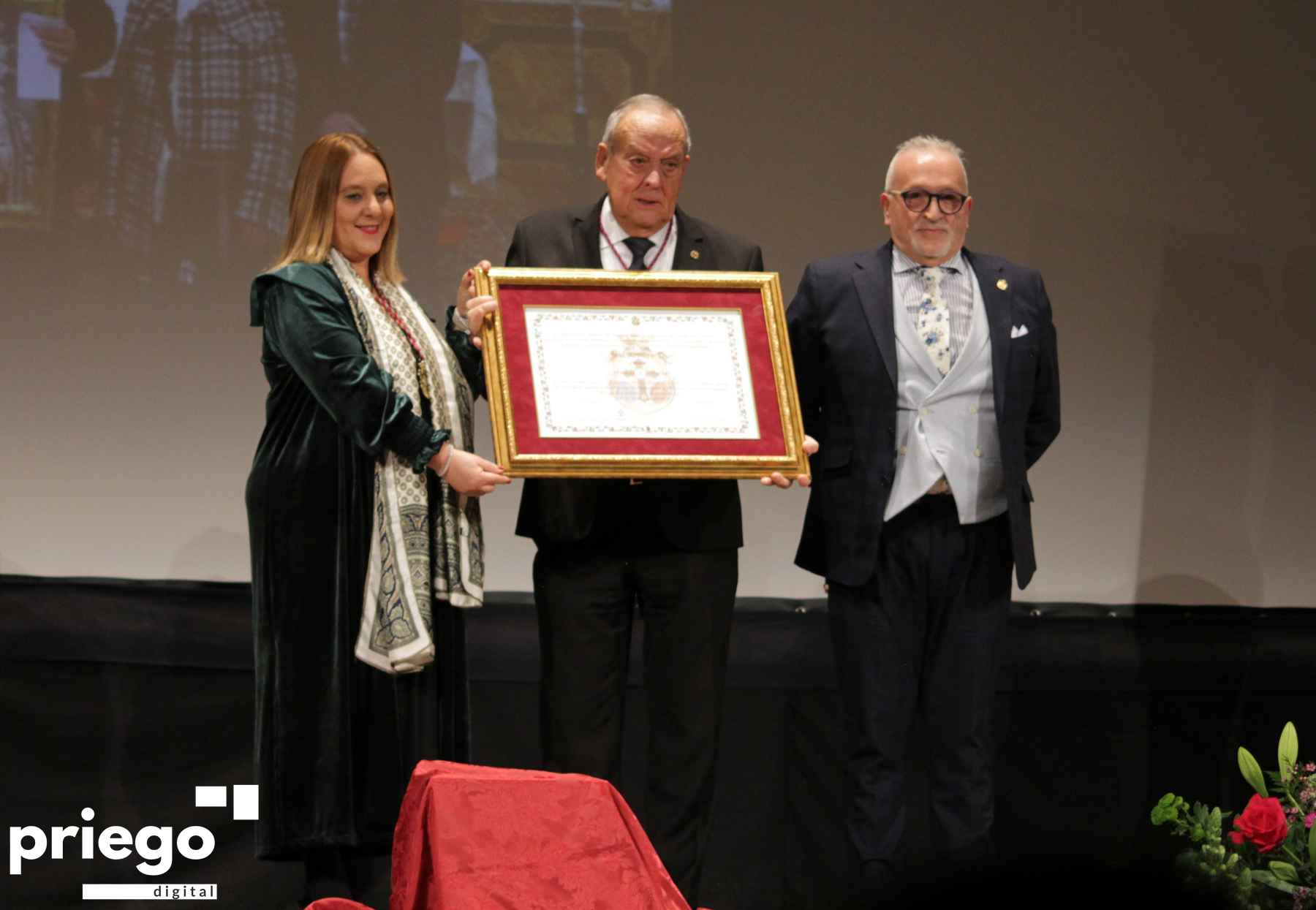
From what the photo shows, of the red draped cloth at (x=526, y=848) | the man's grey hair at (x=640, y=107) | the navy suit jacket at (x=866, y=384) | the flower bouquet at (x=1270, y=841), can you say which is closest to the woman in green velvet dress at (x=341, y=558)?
the man's grey hair at (x=640, y=107)

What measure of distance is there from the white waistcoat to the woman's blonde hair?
49.1 inches

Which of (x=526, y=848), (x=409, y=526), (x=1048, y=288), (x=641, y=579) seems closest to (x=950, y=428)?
(x=641, y=579)

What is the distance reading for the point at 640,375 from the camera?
3402 mm

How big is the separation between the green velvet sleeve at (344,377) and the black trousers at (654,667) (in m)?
0.44

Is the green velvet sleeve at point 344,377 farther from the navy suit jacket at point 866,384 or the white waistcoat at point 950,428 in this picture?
the white waistcoat at point 950,428

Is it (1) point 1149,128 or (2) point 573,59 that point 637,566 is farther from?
(1) point 1149,128

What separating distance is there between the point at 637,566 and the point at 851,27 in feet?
8.42

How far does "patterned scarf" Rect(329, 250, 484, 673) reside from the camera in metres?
3.29

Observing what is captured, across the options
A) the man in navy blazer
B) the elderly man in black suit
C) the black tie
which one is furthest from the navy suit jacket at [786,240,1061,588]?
the black tie

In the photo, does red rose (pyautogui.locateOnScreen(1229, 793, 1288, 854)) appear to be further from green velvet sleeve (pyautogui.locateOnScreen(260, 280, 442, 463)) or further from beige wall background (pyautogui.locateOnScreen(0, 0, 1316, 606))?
beige wall background (pyautogui.locateOnScreen(0, 0, 1316, 606))

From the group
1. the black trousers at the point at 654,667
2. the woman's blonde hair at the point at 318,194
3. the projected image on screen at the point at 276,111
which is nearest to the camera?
the woman's blonde hair at the point at 318,194

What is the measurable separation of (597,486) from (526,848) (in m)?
1.52

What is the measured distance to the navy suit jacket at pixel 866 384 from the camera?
11.8 feet

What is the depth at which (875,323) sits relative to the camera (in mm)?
3623
